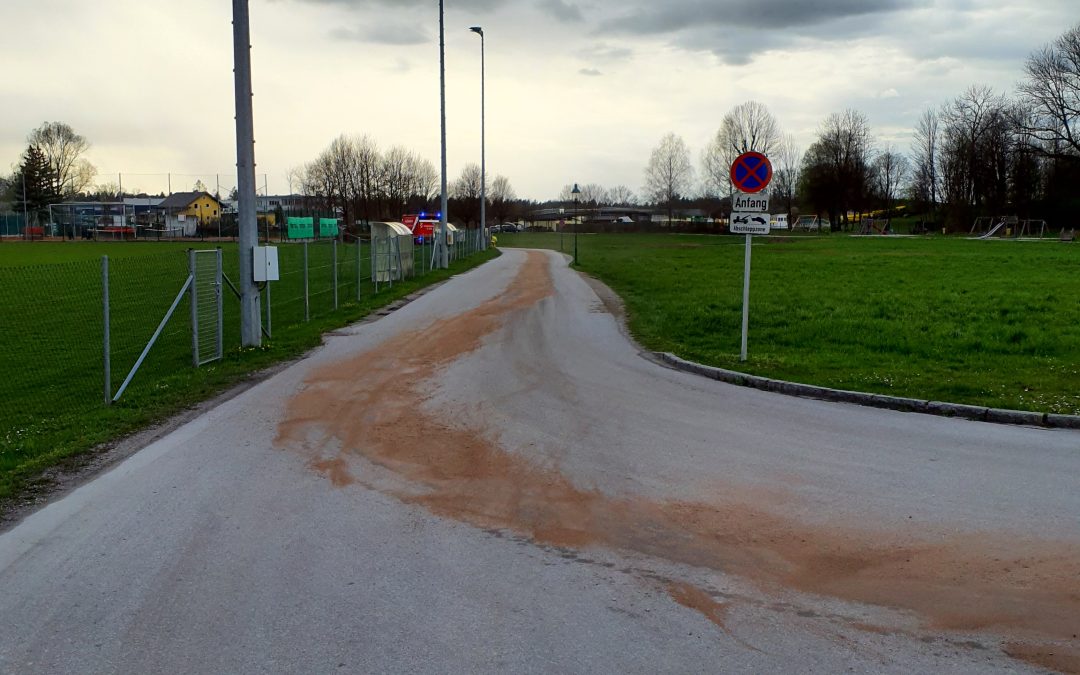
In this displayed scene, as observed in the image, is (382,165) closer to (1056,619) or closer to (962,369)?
(962,369)

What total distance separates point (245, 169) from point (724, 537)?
1127cm

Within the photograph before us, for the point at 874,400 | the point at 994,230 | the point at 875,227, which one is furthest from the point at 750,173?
the point at 875,227

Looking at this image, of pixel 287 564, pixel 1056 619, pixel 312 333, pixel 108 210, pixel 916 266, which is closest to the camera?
pixel 1056 619

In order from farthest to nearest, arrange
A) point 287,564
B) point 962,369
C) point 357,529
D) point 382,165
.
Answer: point 382,165 → point 962,369 → point 357,529 → point 287,564

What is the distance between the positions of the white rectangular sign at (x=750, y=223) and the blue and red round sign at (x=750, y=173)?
36 centimetres

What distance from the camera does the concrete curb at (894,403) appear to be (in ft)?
29.4

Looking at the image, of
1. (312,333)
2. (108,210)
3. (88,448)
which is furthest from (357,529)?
(108,210)

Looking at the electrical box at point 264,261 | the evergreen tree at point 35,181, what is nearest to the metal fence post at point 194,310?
the electrical box at point 264,261

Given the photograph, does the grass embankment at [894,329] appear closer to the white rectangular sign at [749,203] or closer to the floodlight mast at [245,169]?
the white rectangular sign at [749,203]

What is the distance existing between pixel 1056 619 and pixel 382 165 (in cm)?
10302

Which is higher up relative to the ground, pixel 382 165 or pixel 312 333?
pixel 382 165

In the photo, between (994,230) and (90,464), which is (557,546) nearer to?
(90,464)

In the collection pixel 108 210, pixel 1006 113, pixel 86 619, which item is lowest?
pixel 86 619

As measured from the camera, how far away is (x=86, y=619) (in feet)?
14.4
